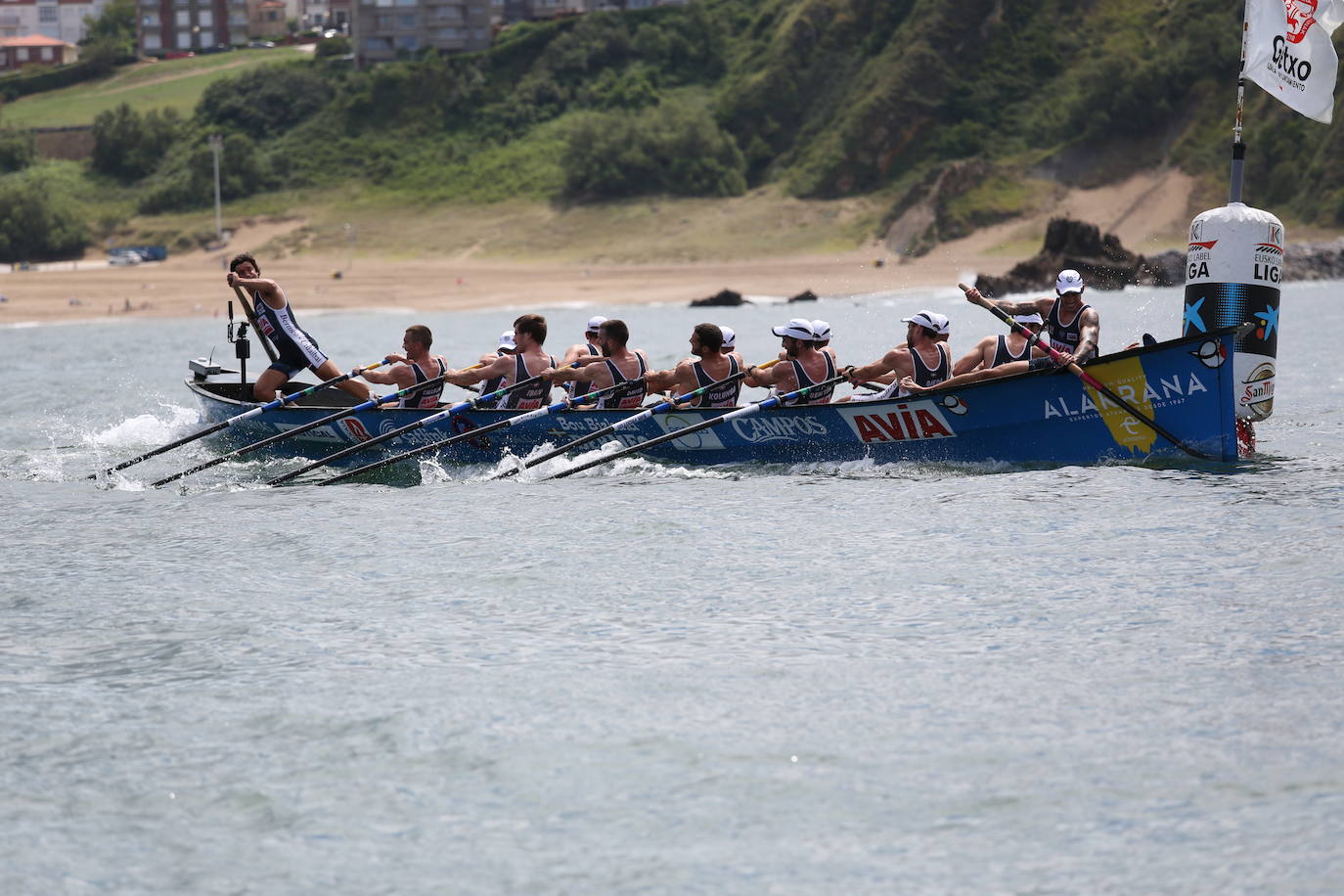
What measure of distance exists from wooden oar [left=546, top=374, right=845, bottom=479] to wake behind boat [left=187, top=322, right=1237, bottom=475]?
0.10 m

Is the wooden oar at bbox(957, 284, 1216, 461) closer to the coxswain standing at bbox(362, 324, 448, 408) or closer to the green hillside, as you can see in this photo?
the coxswain standing at bbox(362, 324, 448, 408)

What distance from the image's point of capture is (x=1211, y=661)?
8648 millimetres

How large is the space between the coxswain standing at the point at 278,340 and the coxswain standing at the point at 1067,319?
766cm

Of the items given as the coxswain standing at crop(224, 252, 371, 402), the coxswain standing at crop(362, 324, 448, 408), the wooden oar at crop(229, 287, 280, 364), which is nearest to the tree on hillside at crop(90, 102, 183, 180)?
the wooden oar at crop(229, 287, 280, 364)

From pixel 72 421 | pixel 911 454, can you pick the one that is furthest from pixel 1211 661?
pixel 72 421

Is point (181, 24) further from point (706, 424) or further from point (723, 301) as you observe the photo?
point (706, 424)

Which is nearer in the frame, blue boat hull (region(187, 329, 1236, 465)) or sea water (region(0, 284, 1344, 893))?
sea water (region(0, 284, 1344, 893))

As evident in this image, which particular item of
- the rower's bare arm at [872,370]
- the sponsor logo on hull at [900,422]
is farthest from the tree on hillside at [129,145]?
the sponsor logo on hull at [900,422]

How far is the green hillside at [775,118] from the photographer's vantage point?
62531 mm

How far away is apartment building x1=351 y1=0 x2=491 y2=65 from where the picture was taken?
312 feet

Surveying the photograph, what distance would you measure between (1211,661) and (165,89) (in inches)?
3971

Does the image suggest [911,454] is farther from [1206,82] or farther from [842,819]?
[1206,82]

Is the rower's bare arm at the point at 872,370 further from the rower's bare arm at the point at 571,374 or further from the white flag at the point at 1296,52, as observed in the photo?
the white flag at the point at 1296,52

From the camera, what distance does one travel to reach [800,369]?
49.0 ft
